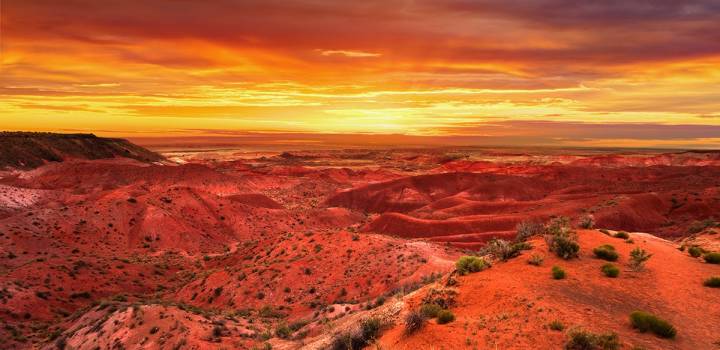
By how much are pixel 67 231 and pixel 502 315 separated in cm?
4789

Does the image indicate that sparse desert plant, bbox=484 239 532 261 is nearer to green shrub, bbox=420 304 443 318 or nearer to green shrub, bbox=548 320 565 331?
green shrub, bbox=420 304 443 318

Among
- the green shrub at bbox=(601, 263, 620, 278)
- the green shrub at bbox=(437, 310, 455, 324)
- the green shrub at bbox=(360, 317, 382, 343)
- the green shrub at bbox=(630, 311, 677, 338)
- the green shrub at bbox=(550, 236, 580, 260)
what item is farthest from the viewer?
the green shrub at bbox=(550, 236, 580, 260)

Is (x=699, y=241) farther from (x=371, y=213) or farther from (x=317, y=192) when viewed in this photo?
(x=317, y=192)

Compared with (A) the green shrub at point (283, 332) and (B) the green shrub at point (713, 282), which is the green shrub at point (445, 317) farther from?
(B) the green shrub at point (713, 282)

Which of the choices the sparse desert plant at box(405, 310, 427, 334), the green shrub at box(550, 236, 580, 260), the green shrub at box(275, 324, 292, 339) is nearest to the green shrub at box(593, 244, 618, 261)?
the green shrub at box(550, 236, 580, 260)

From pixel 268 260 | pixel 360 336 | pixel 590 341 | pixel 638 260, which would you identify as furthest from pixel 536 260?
pixel 268 260

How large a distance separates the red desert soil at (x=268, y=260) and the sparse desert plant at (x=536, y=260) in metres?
0.42

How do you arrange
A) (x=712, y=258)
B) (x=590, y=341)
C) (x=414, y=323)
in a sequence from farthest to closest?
(x=712, y=258), (x=414, y=323), (x=590, y=341)

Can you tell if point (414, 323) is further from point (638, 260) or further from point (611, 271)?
point (638, 260)

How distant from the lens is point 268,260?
114 ft

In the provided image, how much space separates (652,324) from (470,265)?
5.87m

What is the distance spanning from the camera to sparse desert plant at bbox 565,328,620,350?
409 inches

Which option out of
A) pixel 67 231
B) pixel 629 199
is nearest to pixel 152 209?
pixel 67 231

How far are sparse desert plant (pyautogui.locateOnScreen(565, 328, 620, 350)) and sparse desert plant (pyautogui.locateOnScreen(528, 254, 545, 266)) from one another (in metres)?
5.27
